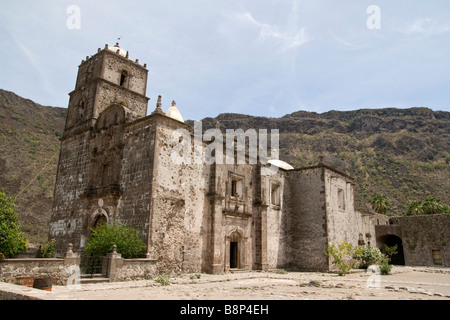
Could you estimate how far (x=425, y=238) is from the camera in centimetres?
3234

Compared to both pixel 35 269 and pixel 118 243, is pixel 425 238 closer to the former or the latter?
pixel 118 243

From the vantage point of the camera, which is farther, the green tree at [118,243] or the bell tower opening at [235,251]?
the bell tower opening at [235,251]

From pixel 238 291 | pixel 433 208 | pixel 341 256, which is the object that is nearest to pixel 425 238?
pixel 433 208

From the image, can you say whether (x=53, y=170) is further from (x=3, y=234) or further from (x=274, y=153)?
(x=3, y=234)

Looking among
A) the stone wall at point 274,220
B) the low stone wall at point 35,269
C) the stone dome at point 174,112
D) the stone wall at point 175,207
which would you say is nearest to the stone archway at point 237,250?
the stone wall at point 274,220

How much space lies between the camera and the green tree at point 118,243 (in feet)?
49.7

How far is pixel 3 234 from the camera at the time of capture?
13.4m

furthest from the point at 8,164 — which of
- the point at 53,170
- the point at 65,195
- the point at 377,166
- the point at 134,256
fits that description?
the point at 377,166

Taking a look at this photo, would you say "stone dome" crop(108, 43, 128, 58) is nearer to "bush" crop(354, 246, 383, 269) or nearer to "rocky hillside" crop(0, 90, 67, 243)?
"bush" crop(354, 246, 383, 269)

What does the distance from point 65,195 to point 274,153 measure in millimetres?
17032

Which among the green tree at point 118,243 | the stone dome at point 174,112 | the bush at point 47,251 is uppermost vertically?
the stone dome at point 174,112

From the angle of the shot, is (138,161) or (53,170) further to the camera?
(53,170)

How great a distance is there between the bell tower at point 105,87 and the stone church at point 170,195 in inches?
2.7

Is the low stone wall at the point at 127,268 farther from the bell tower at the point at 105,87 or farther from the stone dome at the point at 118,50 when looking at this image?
the stone dome at the point at 118,50
